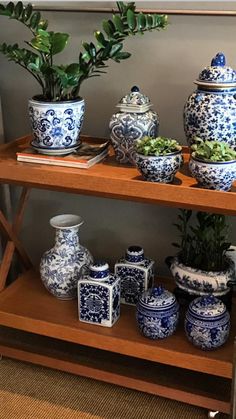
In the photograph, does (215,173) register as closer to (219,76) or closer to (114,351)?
(219,76)

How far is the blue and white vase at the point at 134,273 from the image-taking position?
5.27 ft

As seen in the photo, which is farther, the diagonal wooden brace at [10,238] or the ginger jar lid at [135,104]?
the diagonal wooden brace at [10,238]

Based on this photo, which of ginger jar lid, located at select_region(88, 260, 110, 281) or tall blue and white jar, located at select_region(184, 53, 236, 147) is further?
ginger jar lid, located at select_region(88, 260, 110, 281)

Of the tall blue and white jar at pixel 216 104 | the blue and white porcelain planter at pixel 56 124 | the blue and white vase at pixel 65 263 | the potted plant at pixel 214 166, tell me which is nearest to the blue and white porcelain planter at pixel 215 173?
the potted plant at pixel 214 166

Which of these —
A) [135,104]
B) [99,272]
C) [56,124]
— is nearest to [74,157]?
[56,124]

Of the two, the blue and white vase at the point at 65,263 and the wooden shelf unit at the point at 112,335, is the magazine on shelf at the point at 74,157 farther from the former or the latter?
the blue and white vase at the point at 65,263

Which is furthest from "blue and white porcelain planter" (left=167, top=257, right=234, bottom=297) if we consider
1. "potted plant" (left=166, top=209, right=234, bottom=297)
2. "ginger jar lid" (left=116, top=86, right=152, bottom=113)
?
"ginger jar lid" (left=116, top=86, right=152, bottom=113)

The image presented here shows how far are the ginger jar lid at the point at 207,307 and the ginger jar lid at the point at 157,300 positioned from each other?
0.18 feet

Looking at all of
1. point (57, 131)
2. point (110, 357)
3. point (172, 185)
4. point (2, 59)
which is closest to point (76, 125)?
point (57, 131)

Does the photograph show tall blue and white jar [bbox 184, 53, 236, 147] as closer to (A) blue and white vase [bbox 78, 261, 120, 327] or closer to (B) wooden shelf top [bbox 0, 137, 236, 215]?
(B) wooden shelf top [bbox 0, 137, 236, 215]

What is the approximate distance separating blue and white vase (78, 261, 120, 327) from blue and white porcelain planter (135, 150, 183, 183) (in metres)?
0.33

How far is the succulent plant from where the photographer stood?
1301 millimetres

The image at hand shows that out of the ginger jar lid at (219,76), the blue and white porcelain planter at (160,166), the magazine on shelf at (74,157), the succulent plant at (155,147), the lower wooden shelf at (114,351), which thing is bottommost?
the lower wooden shelf at (114,351)

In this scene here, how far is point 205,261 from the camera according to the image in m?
1.56
